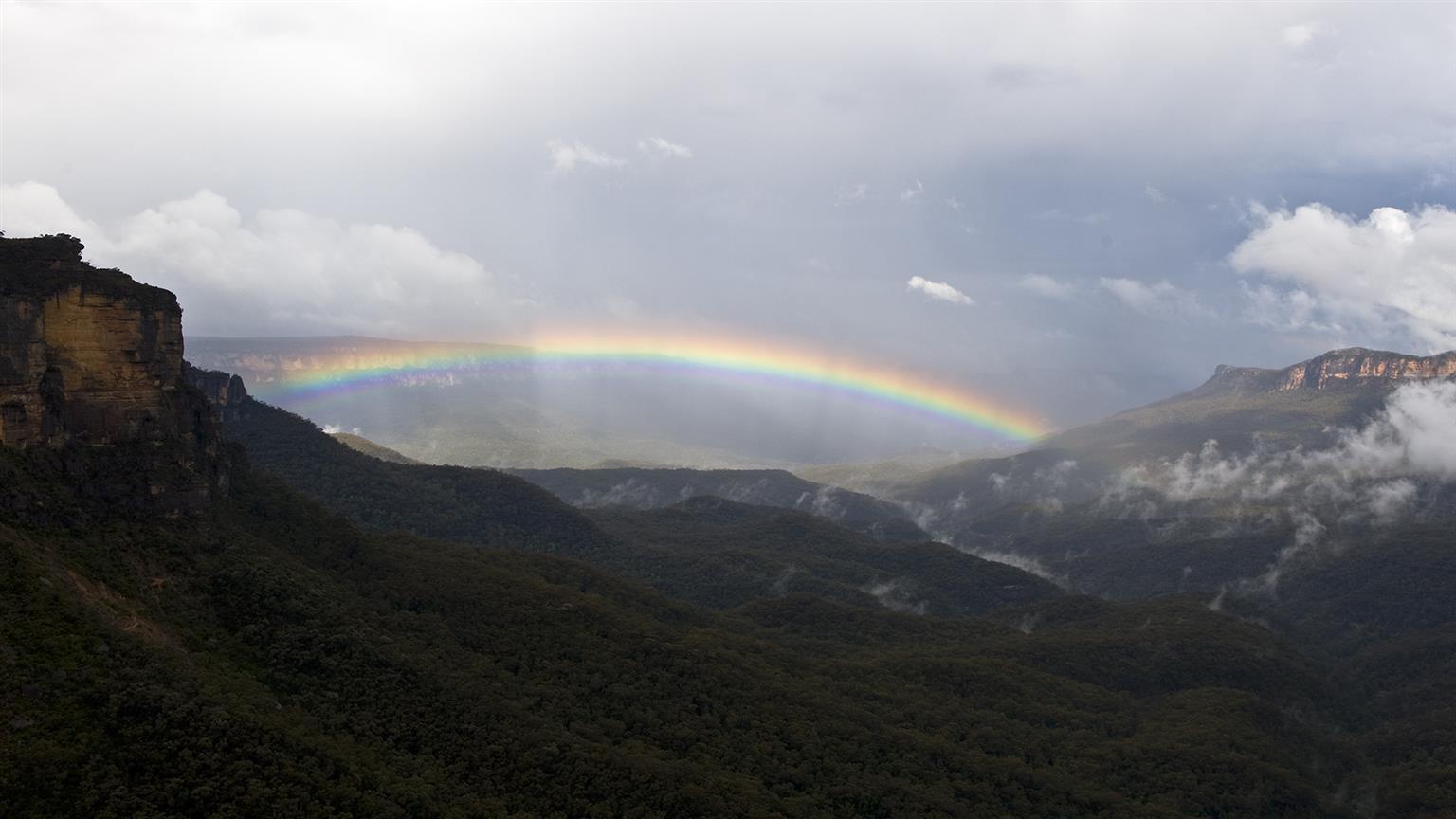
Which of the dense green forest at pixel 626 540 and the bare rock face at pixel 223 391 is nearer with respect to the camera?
the bare rock face at pixel 223 391

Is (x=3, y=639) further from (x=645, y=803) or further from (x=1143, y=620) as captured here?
(x=1143, y=620)

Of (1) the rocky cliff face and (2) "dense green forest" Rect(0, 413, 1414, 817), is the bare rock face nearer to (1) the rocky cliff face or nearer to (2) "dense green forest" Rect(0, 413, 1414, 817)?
(2) "dense green forest" Rect(0, 413, 1414, 817)

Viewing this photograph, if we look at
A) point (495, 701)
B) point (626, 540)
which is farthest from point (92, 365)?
point (626, 540)

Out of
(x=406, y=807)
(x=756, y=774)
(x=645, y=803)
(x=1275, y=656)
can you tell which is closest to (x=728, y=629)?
Result: (x=756, y=774)

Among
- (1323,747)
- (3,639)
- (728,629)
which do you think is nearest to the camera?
(3,639)

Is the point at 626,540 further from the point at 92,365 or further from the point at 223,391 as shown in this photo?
the point at 92,365

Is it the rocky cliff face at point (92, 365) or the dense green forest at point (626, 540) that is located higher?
the rocky cliff face at point (92, 365)

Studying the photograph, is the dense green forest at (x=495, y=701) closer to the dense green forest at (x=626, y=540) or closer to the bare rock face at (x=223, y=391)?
the dense green forest at (x=626, y=540)

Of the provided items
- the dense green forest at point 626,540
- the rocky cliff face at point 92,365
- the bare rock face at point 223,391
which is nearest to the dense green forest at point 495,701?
the rocky cliff face at point 92,365

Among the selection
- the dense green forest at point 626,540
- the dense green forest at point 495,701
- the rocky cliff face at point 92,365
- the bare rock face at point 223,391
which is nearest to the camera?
the dense green forest at point 495,701
